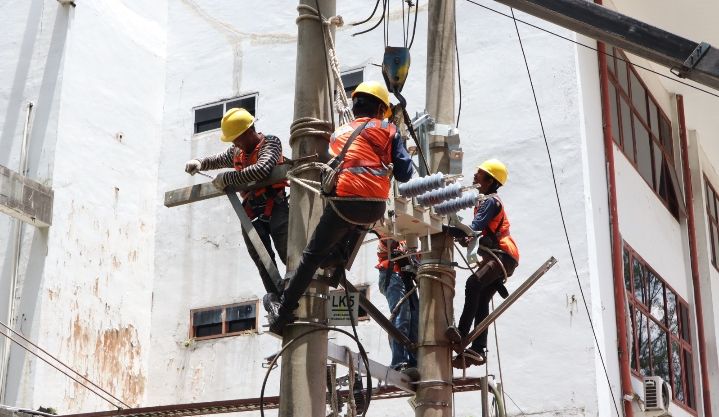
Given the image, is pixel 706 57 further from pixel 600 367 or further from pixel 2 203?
pixel 2 203

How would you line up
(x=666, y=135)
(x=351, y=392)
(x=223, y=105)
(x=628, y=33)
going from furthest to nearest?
1. (x=666, y=135)
2. (x=223, y=105)
3. (x=351, y=392)
4. (x=628, y=33)

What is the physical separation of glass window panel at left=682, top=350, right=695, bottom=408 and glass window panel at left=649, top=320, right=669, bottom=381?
1168mm

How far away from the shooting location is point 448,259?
401 inches

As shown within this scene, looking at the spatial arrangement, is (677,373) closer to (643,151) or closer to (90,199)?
(643,151)

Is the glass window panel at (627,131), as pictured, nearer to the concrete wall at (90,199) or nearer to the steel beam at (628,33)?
the concrete wall at (90,199)

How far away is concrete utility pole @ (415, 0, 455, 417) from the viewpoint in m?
9.88

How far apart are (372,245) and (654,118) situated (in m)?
6.85

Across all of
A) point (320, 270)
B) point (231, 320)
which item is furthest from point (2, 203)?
point (320, 270)

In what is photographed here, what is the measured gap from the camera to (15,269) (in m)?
17.0

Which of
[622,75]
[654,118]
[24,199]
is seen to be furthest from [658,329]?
[24,199]

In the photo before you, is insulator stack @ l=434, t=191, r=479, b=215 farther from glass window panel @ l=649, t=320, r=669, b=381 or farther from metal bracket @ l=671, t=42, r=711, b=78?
glass window panel @ l=649, t=320, r=669, b=381

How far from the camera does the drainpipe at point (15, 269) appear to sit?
16500 millimetres

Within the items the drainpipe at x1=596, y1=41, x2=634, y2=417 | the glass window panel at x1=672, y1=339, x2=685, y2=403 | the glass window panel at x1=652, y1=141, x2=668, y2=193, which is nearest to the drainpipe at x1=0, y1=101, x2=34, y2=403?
the drainpipe at x1=596, y1=41, x2=634, y2=417

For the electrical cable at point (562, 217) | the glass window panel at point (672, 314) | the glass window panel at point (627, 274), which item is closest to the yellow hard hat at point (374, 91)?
the electrical cable at point (562, 217)
